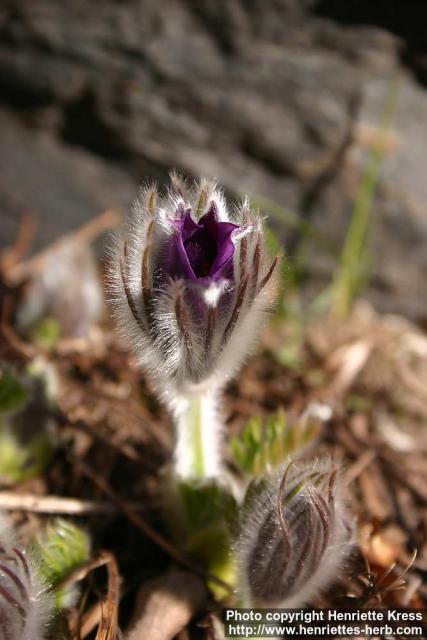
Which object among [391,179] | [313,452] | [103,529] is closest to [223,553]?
[103,529]

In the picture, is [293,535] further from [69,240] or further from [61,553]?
[69,240]

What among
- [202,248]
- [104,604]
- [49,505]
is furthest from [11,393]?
[202,248]

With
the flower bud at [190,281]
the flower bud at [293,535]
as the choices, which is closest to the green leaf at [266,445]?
the flower bud at [293,535]

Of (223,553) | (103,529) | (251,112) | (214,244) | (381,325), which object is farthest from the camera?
(381,325)

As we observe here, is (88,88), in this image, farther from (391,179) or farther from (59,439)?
(59,439)

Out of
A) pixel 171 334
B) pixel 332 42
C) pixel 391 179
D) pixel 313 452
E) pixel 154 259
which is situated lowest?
pixel 313 452

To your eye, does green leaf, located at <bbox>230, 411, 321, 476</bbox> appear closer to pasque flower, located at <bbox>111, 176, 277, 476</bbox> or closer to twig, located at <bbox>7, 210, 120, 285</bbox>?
pasque flower, located at <bbox>111, 176, 277, 476</bbox>
